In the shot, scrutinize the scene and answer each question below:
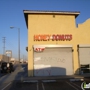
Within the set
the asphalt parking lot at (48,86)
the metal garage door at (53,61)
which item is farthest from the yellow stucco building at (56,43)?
the asphalt parking lot at (48,86)

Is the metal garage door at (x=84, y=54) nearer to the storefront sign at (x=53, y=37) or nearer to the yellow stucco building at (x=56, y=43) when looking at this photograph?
the yellow stucco building at (x=56, y=43)

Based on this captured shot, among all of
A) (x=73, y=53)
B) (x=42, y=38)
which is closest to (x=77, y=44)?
(x=73, y=53)

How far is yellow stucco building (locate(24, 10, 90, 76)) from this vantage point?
22.7m

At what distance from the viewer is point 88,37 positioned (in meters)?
24.0

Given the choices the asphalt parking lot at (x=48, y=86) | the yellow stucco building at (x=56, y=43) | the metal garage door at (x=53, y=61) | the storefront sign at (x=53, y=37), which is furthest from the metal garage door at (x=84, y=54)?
the asphalt parking lot at (x=48, y=86)

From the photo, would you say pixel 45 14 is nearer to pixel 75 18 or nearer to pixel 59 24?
pixel 59 24

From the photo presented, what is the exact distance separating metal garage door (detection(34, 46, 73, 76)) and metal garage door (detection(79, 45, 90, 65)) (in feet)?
4.57

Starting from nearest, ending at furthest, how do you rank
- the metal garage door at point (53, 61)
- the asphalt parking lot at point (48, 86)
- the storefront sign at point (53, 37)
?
the asphalt parking lot at point (48, 86) → the metal garage door at point (53, 61) → the storefront sign at point (53, 37)

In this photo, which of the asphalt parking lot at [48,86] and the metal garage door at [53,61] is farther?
the metal garage door at [53,61]

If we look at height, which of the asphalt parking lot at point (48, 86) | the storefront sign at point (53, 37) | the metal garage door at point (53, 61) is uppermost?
the storefront sign at point (53, 37)

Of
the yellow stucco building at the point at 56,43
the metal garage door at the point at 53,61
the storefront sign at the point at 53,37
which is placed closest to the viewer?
the metal garage door at the point at 53,61

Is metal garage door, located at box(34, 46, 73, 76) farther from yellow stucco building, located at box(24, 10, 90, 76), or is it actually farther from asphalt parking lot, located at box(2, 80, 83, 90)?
asphalt parking lot, located at box(2, 80, 83, 90)

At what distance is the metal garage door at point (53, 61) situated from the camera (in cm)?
2261

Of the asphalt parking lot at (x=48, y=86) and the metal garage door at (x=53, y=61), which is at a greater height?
the metal garage door at (x=53, y=61)
